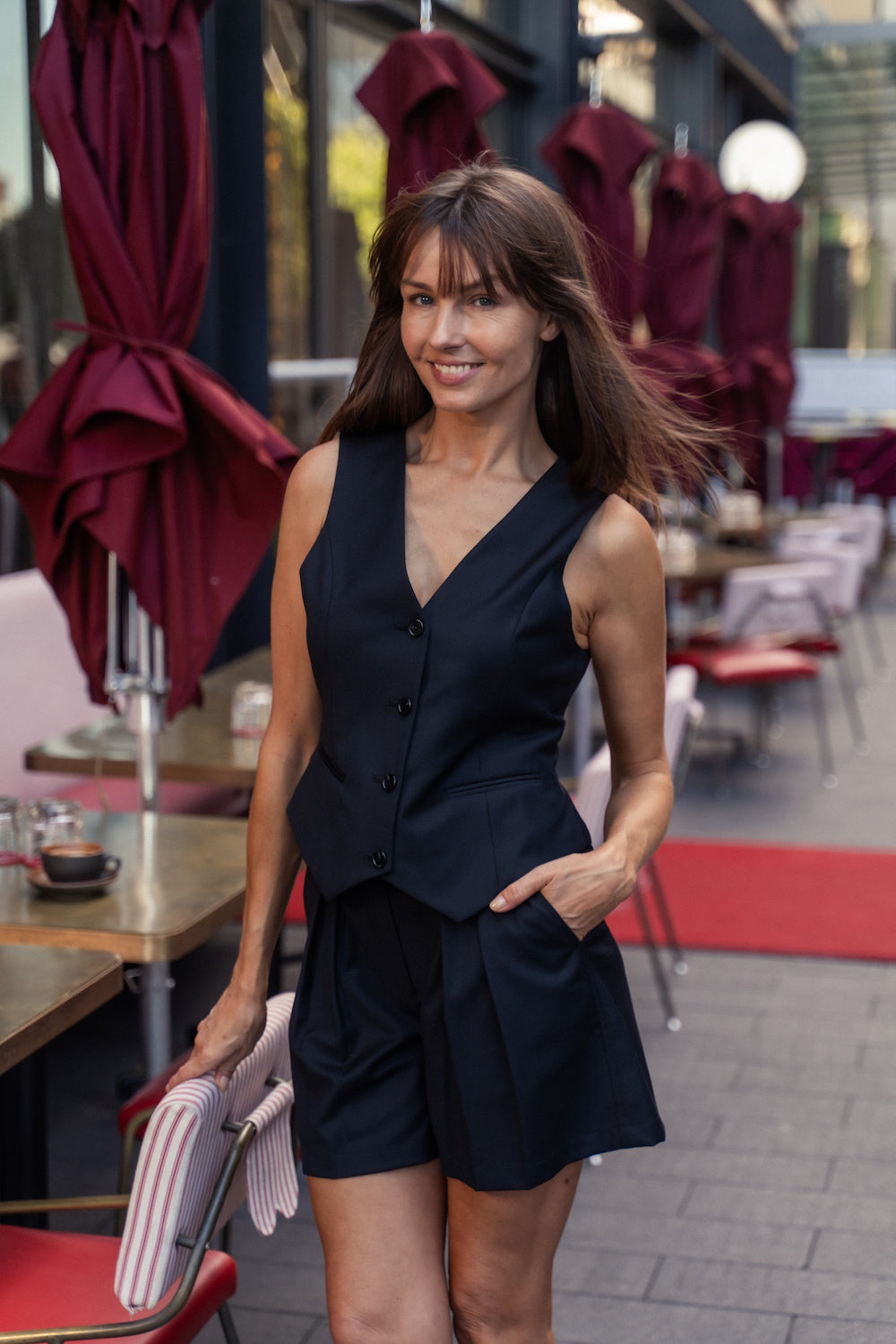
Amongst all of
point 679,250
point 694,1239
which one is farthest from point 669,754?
point 679,250

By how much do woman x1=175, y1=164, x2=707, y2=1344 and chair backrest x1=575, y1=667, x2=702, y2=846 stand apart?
1200 mm

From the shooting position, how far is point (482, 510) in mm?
1894

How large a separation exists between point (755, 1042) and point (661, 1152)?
0.70 m

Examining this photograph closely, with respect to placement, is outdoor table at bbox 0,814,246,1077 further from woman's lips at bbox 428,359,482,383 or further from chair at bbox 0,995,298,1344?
woman's lips at bbox 428,359,482,383

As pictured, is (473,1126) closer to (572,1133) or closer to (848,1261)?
(572,1133)

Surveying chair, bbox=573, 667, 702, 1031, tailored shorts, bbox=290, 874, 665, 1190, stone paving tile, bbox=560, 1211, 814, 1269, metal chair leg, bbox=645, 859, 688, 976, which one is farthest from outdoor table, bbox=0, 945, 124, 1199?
metal chair leg, bbox=645, 859, 688, 976

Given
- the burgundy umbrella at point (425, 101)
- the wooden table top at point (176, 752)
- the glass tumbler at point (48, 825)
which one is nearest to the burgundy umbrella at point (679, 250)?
the burgundy umbrella at point (425, 101)

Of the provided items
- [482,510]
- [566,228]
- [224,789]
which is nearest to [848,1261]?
[482,510]

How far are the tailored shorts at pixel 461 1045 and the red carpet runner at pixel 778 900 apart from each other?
272 centimetres

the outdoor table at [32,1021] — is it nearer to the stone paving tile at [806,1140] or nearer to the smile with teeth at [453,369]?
the smile with teeth at [453,369]

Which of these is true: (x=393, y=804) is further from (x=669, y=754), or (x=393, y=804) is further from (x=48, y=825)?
(x=669, y=754)

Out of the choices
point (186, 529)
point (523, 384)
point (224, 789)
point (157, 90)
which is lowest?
point (224, 789)

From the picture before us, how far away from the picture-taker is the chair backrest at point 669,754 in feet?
11.7

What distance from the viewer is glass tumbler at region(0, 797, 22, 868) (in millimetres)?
2957
